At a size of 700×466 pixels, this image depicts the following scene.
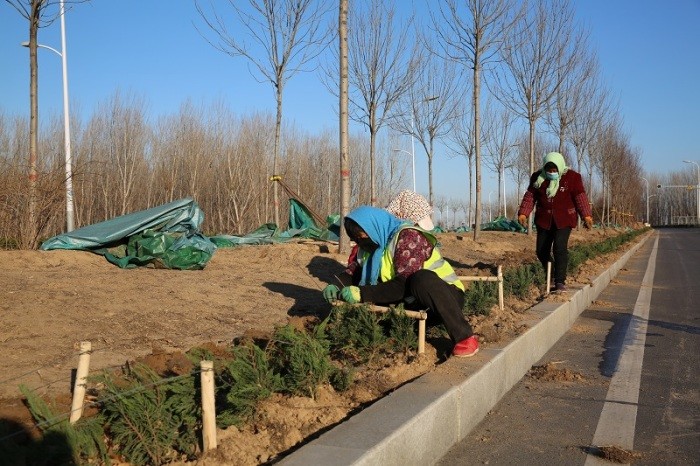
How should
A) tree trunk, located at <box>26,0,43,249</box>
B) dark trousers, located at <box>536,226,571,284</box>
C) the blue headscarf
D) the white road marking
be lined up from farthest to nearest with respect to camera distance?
tree trunk, located at <box>26,0,43,249</box>
dark trousers, located at <box>536,226,571,284</box>
the blue headscarf
the white road marking

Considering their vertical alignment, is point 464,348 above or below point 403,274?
below

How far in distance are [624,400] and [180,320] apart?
11.8 feet

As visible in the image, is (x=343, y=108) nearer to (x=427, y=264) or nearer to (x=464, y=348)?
(x=427, y=264)

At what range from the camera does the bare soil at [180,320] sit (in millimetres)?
3658

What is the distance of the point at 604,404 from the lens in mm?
4957

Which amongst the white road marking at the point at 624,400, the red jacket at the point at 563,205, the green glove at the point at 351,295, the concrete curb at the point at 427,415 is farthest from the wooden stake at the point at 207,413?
the red jacket at the point at 563,205

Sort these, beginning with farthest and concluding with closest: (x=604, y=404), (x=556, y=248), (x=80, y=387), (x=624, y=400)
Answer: (x=556, y=248)
(x=624, y=400)
(x=604, y=404)
(x=80, y=387)

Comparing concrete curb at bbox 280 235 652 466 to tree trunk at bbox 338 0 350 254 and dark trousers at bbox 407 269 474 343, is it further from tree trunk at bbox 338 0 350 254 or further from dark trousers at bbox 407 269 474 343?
tree trunk at bbox 338 0 350 254

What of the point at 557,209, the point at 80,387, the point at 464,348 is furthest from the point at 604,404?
the point at 557,209

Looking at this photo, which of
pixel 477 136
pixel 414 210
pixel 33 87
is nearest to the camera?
pixel 414 210

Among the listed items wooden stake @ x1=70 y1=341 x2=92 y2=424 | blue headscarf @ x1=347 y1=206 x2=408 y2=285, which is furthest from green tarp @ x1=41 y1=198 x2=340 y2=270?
wooden stake @ x1=70 y1=341 x2=92 y2=424

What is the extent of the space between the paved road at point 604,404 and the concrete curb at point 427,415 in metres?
0.12

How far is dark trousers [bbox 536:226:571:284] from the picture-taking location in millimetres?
9531

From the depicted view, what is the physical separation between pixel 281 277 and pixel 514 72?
16.1 meters
